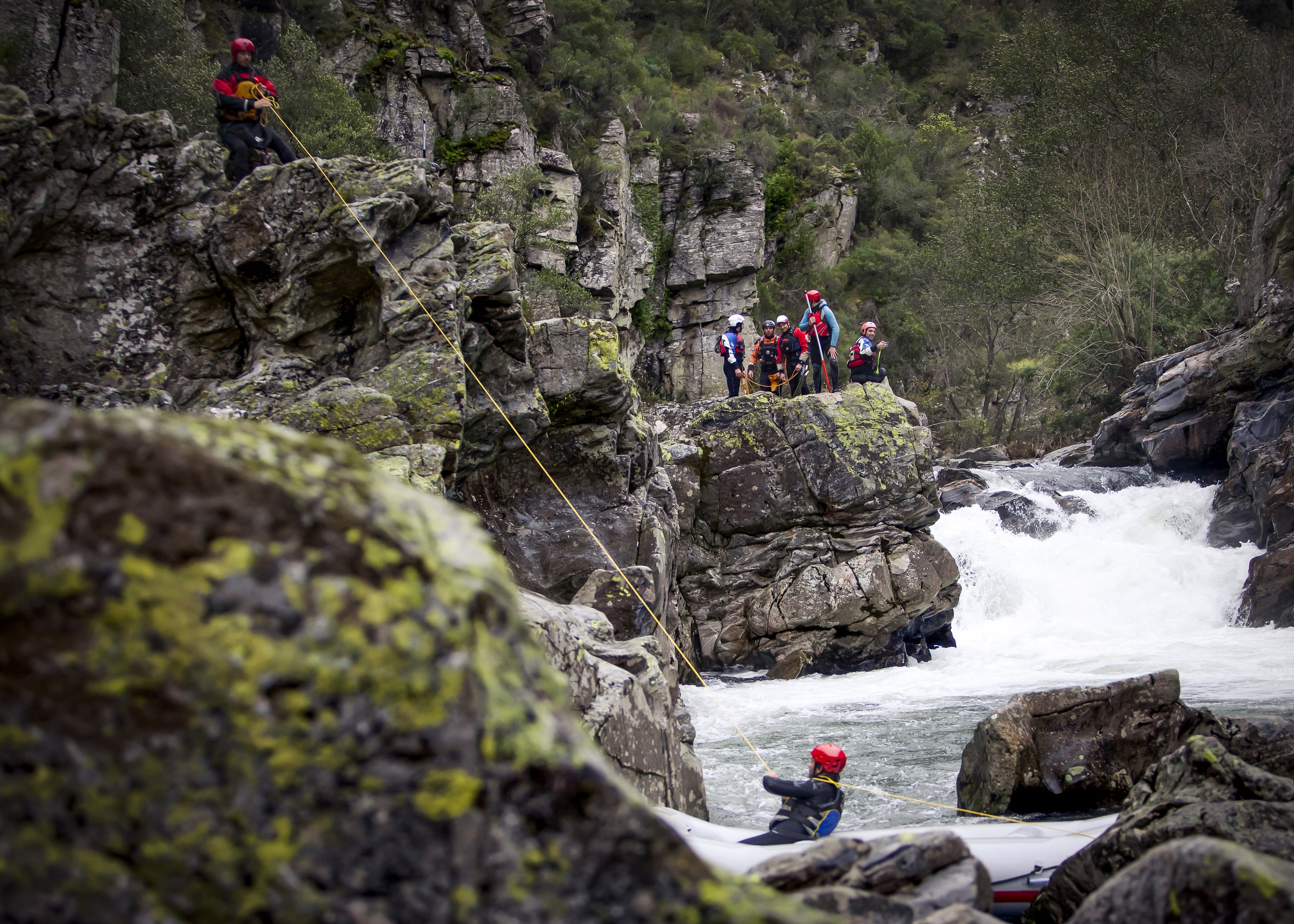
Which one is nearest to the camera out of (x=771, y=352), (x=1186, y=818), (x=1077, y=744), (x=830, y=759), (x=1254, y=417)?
(x=1186, y=818)

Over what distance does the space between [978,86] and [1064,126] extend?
614cm

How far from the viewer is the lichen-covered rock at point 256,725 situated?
5.91 ft

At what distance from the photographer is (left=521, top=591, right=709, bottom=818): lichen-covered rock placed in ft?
21.2

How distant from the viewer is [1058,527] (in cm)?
2095

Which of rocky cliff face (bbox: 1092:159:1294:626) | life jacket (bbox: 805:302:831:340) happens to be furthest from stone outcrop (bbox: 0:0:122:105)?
rocky cliff face (bbox: 1092:159:1294:626)

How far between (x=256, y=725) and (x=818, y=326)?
18493 millimetres

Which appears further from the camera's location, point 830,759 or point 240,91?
point 240,91

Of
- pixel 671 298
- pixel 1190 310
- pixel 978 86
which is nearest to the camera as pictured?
pixel 1190 310

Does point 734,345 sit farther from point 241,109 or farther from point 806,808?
point 806,808

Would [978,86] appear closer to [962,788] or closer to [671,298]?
[671,298]

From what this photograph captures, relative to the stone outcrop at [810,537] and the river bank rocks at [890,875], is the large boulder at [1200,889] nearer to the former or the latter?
the river bank rocks at [890,875]

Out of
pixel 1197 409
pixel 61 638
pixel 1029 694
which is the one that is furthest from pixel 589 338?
pixel 1197 409

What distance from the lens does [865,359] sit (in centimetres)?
1905

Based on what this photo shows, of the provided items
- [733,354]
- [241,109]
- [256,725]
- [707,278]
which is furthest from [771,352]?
[707,278]
